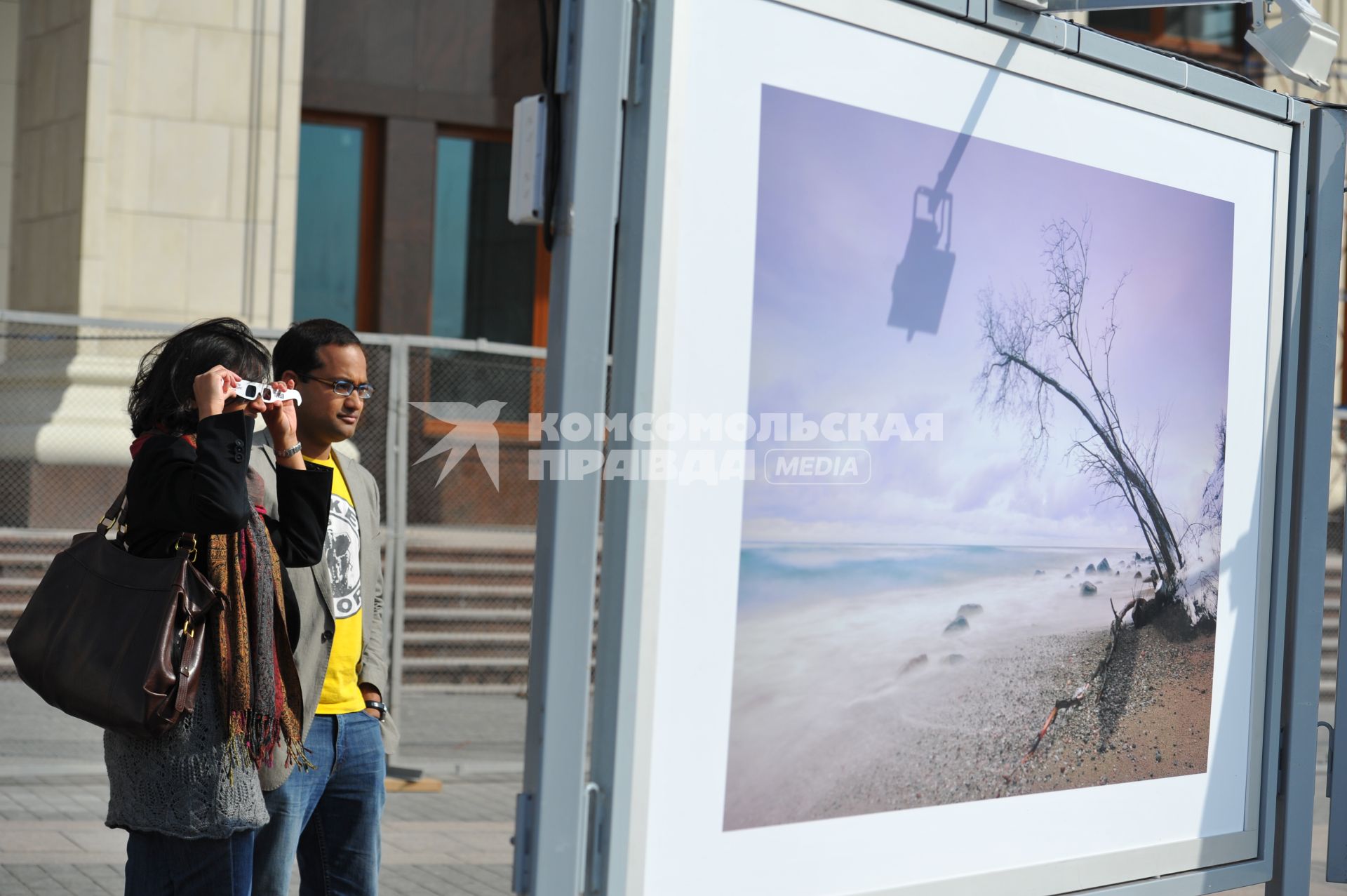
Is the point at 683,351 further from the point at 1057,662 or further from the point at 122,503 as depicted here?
the point at 122,503

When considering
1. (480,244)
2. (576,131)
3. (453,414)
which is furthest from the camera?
(480,244)

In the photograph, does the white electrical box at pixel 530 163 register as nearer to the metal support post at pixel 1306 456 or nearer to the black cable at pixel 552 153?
the black cable at pixel 552 153

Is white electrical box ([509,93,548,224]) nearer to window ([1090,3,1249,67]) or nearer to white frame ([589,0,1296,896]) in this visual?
white frame ([589,0,1296,896])

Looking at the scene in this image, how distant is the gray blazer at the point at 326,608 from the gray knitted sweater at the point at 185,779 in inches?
7.3

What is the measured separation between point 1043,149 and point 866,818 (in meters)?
1.34

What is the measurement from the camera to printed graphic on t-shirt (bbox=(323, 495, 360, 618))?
3783 millimetres

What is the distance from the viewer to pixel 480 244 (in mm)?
14914

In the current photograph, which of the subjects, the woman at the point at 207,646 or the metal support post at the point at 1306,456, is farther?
the metal support post at the point at 1306,456

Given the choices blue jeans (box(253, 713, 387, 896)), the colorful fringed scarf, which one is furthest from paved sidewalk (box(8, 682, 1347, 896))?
the colorful fringed scarf

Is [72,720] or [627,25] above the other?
[627,25]

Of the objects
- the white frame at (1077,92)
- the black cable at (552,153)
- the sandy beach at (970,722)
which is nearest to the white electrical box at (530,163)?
the black cable at (552,153)

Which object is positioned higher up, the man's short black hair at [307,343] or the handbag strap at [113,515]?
the man's short black hair at [307,343]

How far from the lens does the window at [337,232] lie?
1440 centimetres

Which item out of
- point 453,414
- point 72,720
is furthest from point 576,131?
point 453,414
